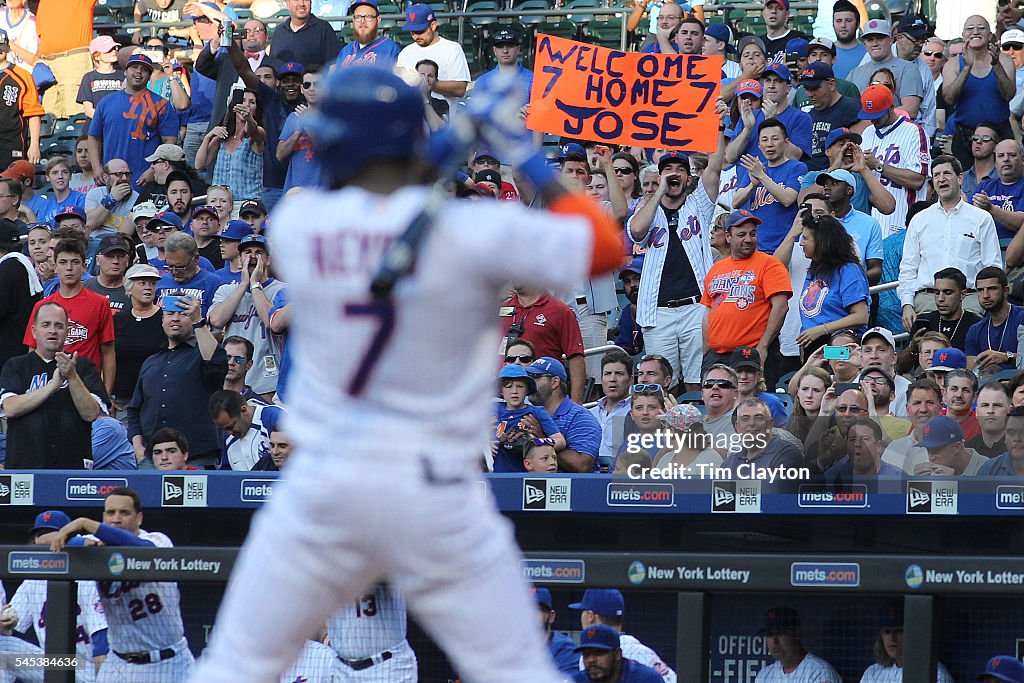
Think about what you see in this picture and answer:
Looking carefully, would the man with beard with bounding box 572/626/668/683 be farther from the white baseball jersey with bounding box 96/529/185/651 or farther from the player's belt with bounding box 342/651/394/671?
the white baseball jersey with bounding box 96/529/185/651

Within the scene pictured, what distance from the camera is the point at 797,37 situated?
13.2 metres

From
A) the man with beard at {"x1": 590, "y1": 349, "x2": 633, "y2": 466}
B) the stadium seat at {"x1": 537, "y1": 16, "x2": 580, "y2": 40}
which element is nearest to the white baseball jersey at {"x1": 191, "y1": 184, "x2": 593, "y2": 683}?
the man with beard at {"x1": 590, "y1": 349, "x2": 633, "y2": 466}

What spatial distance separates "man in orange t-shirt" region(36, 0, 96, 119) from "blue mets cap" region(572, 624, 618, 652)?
12159 millimetres

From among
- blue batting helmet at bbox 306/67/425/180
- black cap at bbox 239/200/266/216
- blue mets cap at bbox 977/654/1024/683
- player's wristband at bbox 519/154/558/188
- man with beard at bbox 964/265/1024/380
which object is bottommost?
blue mets cap at bbox 977/654/1024/683

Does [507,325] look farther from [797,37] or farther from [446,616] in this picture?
[446,616]

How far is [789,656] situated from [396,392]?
11.1ft

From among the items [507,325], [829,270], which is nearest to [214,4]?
[507,325]

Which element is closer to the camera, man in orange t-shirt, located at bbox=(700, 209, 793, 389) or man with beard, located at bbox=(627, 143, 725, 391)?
man in orange t-shirt, located at bbox=(700, 209, 793, 389)

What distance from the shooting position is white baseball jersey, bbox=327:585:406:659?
6781 mm

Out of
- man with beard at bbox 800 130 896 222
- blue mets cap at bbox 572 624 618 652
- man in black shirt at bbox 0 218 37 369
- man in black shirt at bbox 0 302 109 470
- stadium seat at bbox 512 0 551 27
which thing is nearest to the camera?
blue mets cap at bbox 572 624 618 652

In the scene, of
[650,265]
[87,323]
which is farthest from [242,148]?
[650,265]

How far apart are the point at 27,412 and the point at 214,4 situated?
305 inches

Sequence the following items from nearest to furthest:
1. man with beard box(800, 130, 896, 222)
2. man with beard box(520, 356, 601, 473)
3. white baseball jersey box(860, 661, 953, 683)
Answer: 1. white baseball jersey box(860, 661, 953, 683)
2. man with beard box(520, 356, 601, 473)
3. man with beard box(800, 130, 896, 222)

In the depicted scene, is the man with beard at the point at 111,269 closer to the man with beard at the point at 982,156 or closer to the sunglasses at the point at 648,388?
the sunglasses at the point at 648,388
